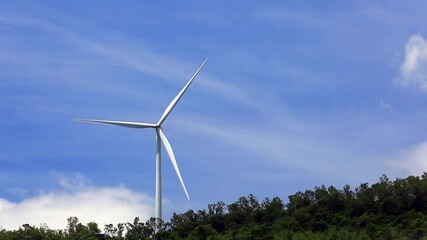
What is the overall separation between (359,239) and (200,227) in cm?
2396

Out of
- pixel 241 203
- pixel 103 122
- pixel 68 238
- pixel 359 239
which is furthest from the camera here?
pixel 241 203

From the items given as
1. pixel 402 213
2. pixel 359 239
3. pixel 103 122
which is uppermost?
pixel 103 122

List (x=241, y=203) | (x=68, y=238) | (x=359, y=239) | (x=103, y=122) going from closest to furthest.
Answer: (x=359, y=239)
(x=103, y=122)
(x=68, y=238)
(x=241, y=203)

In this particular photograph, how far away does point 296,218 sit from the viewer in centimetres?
10444

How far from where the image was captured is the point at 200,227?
4035 inches

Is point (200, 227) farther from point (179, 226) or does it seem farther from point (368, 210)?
point (368, 210)

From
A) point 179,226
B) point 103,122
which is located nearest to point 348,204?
point 179,226

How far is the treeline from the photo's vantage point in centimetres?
10162

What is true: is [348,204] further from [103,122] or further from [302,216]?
[103,122]

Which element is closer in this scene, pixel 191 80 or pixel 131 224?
pixel 191 80

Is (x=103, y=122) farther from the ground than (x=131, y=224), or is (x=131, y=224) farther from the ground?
(x=103, y=122)

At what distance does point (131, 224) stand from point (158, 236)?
5.34m

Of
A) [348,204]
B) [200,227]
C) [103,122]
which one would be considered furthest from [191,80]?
[348,204]

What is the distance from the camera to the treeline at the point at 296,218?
101625 millimetres
